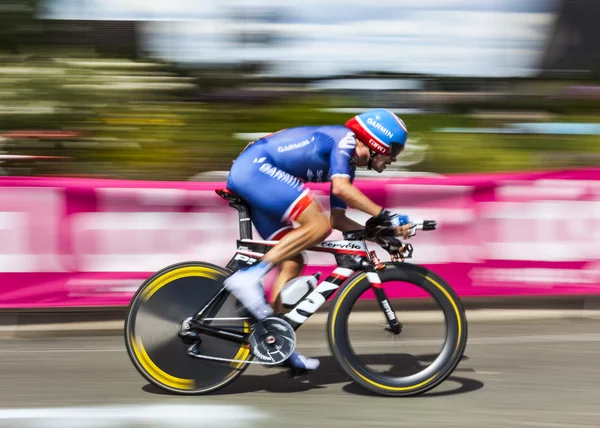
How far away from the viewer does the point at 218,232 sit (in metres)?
7.87

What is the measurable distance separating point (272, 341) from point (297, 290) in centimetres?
35

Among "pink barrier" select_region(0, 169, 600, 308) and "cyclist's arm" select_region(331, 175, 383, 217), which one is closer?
"cyclist's arm" select_region(331, 175, 383, 217)

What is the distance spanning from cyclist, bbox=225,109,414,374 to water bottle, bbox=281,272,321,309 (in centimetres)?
13

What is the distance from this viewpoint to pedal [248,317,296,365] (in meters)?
5.41

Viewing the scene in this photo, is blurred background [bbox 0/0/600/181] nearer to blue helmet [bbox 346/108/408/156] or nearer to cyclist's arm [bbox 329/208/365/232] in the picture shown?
cyclist's arm [bbox 329/208/365/232]

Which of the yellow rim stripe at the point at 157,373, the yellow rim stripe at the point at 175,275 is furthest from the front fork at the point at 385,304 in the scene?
the yellow rim stripe at the point at 157,373

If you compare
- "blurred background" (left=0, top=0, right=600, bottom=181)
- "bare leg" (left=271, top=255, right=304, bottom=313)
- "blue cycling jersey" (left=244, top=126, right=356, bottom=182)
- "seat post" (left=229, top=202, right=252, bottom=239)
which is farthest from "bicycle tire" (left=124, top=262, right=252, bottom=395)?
"blurred background" (left=0, top=0, right=600, bottom=181)

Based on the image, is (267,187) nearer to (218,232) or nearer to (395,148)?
(395,148)

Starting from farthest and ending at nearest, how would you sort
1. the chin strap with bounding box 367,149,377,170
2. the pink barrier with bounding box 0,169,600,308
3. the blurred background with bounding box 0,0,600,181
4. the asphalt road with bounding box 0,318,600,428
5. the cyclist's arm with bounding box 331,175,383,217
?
the blurred background with bounding box 0,0,600,181, the pink barrier with bounding box 0,169,600,308, the chin strap with bounding box 367,149,377,170, the cyclist's arm with bounding box 331,175,383,217, the asphalt road with bounding box 0,318,600,428

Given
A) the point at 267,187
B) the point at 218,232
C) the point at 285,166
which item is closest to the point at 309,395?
the point at 267,187

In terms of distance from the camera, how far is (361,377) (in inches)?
213

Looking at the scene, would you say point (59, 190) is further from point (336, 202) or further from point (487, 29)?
point (487, 29)

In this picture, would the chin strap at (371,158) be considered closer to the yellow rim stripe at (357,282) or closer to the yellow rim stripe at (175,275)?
the yellow rim stripe at (357,282)

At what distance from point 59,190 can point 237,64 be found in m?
5.30
